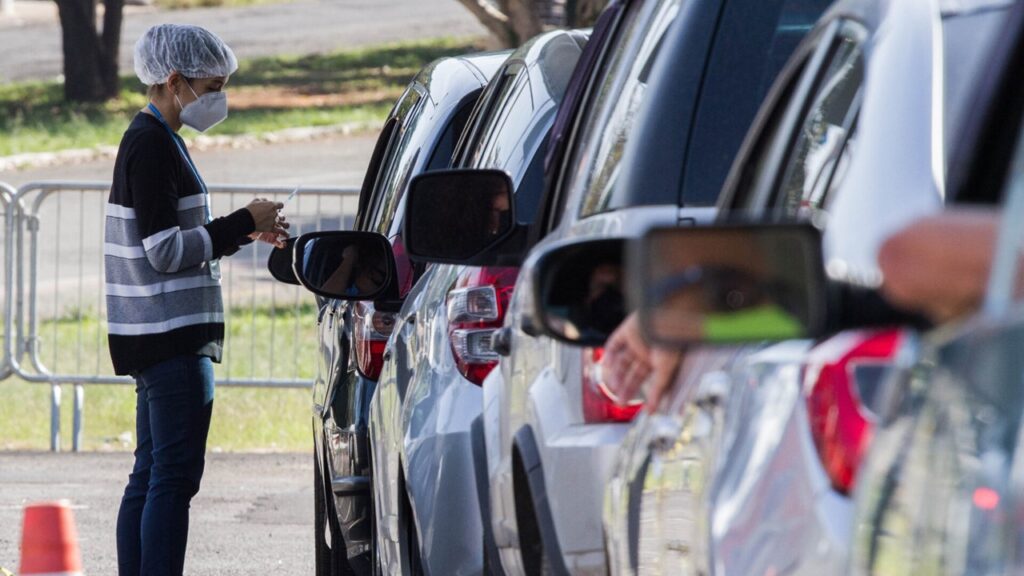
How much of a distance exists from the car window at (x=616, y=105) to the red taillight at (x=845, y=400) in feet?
4.81

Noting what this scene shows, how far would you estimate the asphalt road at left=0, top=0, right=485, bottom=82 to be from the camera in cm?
3694

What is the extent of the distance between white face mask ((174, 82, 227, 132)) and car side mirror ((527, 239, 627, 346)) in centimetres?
384

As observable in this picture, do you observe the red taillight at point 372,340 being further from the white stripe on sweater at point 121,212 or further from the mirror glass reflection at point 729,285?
the mirror glass reflection at point 729,285

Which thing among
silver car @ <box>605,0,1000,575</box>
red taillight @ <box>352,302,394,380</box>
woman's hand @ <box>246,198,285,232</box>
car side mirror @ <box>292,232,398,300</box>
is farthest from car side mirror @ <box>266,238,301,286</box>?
silver car @ <box>605,0,1000,575</box>

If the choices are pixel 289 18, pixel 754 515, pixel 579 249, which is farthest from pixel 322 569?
pixel 289 18

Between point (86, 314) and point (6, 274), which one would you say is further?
point (86, 314)

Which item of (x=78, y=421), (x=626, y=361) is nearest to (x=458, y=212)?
(x=626, y=361)

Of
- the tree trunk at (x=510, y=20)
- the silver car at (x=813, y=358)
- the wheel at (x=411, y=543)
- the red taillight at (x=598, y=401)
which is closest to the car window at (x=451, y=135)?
the wheel at (x=411, y=543)

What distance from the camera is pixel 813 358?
202 cm

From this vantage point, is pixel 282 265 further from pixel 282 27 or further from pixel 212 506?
pixel 282 27

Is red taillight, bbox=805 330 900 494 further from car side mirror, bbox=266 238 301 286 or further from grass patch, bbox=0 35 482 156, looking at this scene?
grass patch, bbox=0 35 482 156

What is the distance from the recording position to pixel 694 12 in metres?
3.32

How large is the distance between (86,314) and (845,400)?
1017cm

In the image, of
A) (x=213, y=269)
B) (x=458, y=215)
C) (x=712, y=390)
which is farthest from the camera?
(x=213, y=269)
